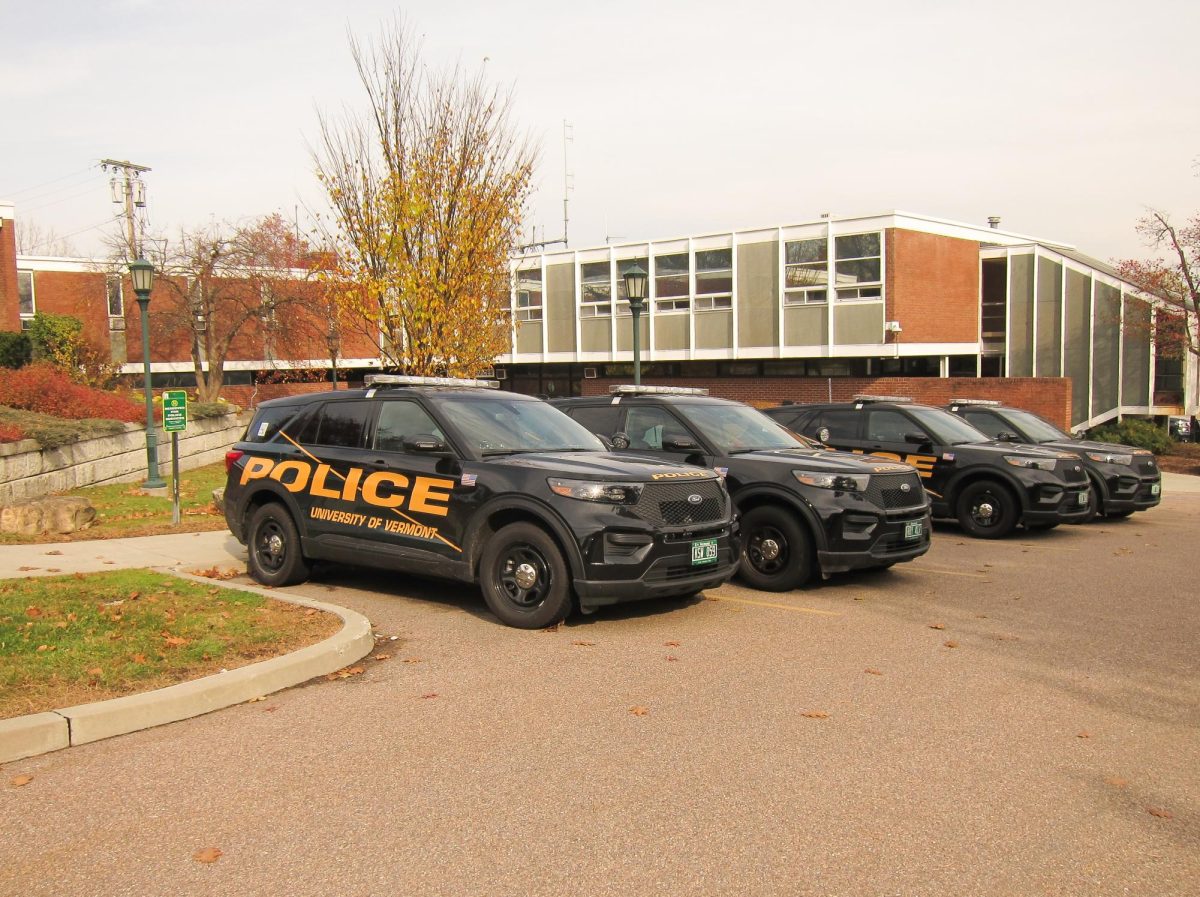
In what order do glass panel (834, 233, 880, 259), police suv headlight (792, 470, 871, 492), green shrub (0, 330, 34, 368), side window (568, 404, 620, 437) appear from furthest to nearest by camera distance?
glass panel (834, 233, 880, 259) < green shrub (0, 330, 34, 368) < side window (568, 404, 620, 437) < police suv headlight (792, 470, 871, 492)

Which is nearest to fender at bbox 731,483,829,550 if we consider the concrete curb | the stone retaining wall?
the concrete curb

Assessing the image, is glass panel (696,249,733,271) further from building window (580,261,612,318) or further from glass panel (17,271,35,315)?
glass panel (17,271,35,315)

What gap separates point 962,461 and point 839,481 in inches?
194

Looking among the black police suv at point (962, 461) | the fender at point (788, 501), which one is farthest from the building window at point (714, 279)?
the fender at point (788, 501)

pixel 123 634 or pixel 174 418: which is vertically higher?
pixel 174 418

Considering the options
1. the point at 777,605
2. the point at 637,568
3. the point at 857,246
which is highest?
the point at 857,246

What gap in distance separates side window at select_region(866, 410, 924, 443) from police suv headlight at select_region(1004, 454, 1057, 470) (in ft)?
3.88

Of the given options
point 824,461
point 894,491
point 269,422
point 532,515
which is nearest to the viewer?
point 532,515

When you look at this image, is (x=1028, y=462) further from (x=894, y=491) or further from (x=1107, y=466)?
(x=894, y=491)

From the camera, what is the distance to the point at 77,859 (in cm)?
391

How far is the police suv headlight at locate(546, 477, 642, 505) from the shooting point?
761cm

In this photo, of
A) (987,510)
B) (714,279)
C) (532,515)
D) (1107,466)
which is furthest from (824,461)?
(714,279)

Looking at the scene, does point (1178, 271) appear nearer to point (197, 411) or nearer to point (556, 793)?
point (197, 411)

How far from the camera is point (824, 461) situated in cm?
988
